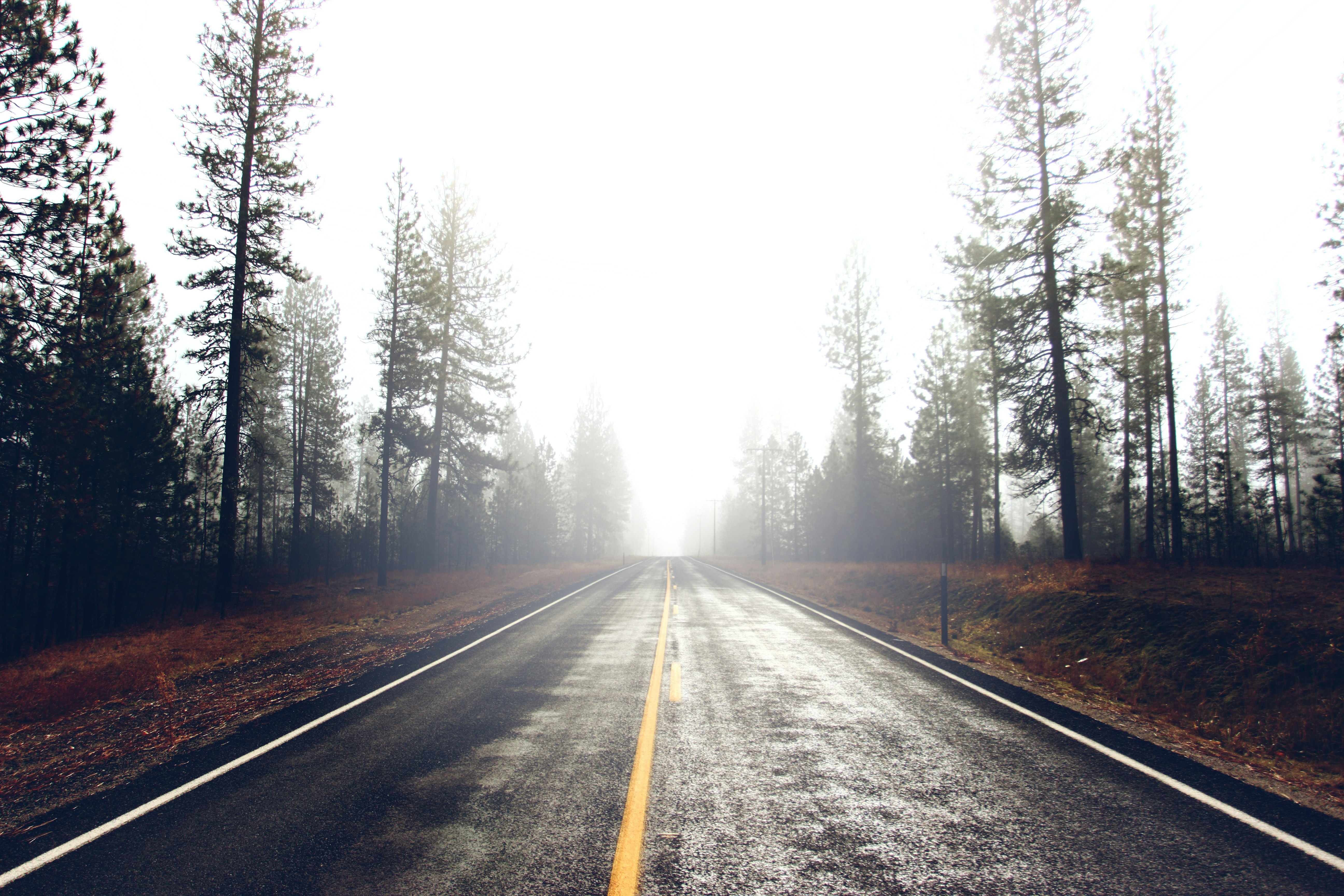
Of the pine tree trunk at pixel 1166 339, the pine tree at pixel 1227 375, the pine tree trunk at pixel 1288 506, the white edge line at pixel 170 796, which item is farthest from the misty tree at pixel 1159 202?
the white edge line at pixel 170 796

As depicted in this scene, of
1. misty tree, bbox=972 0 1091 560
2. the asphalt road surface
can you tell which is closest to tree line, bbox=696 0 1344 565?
misty tree, bbox=972 0 1091 560

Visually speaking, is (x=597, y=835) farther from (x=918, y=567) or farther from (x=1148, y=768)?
(x=918, y=567)

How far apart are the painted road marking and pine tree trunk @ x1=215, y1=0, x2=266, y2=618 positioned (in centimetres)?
1438

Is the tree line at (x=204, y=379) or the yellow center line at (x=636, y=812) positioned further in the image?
the tree line at (x=204, y=379)

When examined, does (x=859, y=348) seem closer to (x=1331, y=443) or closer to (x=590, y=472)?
(x=1331, y=443)

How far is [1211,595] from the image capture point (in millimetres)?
10016

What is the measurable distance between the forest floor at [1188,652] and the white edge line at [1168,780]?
2.34 feet

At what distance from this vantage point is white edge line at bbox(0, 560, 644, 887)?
365 centimetres

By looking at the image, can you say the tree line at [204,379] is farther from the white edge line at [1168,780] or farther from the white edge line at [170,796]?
the white edge line at [1168,780]

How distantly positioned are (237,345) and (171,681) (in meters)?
10.7

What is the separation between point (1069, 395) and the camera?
1678 centimetres

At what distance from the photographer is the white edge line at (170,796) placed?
3652 mm

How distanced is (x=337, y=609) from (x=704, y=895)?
57.3ft

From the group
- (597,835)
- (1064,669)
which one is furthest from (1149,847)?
(1064,669)
